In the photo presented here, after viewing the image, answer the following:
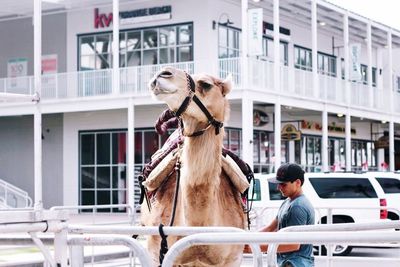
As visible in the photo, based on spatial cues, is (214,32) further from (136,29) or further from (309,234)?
(309,234)

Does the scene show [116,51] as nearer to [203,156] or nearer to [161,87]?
[203,156]

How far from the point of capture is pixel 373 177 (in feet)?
65.6

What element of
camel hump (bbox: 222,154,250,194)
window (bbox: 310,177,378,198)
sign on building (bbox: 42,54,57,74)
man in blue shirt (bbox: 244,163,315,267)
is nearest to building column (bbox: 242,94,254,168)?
window (bbox: 310,177,378,198)

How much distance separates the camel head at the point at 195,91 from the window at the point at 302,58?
31736 mm

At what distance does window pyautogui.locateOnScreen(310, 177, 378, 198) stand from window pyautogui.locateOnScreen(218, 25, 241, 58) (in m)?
14.0

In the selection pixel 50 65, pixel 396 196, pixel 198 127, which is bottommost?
pixel 396 196

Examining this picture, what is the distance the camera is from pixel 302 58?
127 ft

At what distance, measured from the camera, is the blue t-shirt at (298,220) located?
693 cm

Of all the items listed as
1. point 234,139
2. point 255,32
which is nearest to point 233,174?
point 255,32

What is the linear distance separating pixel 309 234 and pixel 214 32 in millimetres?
28918

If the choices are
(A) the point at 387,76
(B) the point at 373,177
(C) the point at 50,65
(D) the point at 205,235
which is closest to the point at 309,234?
(D) the point at 205,235

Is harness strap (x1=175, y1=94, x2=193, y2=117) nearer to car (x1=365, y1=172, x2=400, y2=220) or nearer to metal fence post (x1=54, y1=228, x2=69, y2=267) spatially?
metal fence post (x1=54, y1=228, x2=69, y2=267)

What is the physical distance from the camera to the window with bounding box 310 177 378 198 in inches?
768

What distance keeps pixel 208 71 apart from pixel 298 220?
2234 centimetres
